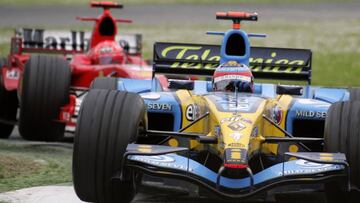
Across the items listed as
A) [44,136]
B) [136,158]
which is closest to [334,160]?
[136,158]

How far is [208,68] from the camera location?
12.2 m

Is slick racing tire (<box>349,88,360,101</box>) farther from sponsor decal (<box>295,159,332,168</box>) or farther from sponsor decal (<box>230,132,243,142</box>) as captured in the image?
sponsor decal (<box>230,132,243,142</box>)

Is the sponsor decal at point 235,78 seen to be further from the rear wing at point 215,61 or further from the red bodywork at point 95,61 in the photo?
the red bodywork at point 95,61

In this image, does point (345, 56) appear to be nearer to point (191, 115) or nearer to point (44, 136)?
point (44, 136)

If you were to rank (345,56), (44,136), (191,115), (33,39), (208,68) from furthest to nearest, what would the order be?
(345,56) < (33,39) < (44,136) < (208,68) < (191,115)

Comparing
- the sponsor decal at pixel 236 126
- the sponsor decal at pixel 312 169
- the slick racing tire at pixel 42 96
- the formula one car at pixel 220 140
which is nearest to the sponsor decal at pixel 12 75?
the slick racing tire at pixel 42 96

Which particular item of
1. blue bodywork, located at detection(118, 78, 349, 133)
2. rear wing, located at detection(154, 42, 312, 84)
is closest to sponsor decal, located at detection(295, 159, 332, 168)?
blue bodywork, located at detection(118, 78, 349, 133)

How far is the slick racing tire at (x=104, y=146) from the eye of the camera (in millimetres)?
8750

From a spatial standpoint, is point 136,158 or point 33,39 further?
point 33,39

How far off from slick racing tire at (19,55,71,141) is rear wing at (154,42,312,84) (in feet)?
9.90

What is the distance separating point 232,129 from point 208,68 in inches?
128

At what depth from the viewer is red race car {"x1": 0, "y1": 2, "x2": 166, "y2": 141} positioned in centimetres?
1470

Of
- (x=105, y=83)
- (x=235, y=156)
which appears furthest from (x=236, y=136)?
(x=105, y=83)

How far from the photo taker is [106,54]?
17.4m
